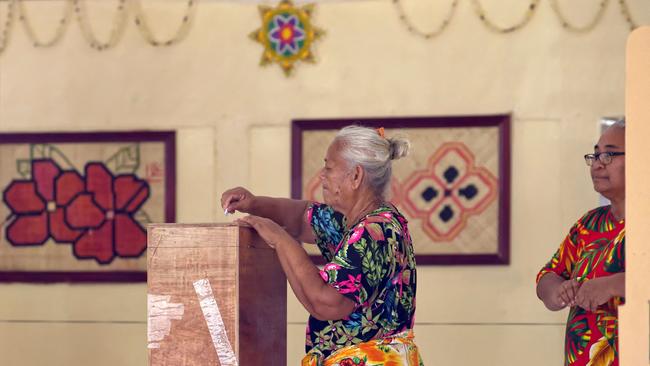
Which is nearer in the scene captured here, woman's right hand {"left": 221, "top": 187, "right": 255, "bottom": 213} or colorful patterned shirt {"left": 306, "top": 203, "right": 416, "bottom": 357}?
colorful patterned shirt {"left": 306, "top": 203, "right": 416, "bottom": 357}

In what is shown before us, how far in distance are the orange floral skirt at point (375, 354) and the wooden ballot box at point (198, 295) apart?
29 cm

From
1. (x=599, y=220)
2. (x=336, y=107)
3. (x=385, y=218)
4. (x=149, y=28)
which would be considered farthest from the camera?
(x=149, y=28)

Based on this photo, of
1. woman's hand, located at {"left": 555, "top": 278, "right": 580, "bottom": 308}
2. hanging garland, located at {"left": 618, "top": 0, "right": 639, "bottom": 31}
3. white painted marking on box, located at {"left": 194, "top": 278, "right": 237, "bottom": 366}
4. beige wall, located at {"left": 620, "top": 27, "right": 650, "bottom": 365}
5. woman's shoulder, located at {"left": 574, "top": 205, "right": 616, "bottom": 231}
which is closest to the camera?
beige wall, located at {"left": 620, "top": 27, "right": 650, "bottom": 365}

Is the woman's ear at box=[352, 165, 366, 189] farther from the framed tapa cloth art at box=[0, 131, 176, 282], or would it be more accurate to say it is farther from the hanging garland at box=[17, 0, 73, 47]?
the hanging garland at box=[17, 0, 73, 47]

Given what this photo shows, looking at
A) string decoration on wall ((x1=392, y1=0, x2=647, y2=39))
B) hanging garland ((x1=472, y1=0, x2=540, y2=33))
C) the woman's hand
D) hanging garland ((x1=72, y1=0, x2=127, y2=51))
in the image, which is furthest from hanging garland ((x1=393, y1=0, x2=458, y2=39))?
the woman's hand

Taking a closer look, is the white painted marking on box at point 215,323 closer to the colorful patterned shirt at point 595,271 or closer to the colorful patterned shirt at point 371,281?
the colorful patterned shirt at point 371,281

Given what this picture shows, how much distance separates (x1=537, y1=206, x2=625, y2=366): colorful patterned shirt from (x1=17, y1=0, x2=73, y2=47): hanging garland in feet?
12.3

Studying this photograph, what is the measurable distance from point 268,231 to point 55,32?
3.62 meters

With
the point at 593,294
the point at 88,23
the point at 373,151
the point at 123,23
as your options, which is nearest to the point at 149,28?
the point at 123,23

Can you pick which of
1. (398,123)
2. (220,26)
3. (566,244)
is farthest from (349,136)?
(220,26)

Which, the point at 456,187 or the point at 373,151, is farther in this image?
the point at 456,187

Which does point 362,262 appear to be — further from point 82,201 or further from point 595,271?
point 82,201

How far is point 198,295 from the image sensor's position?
2.67 m

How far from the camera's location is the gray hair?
118 inches
